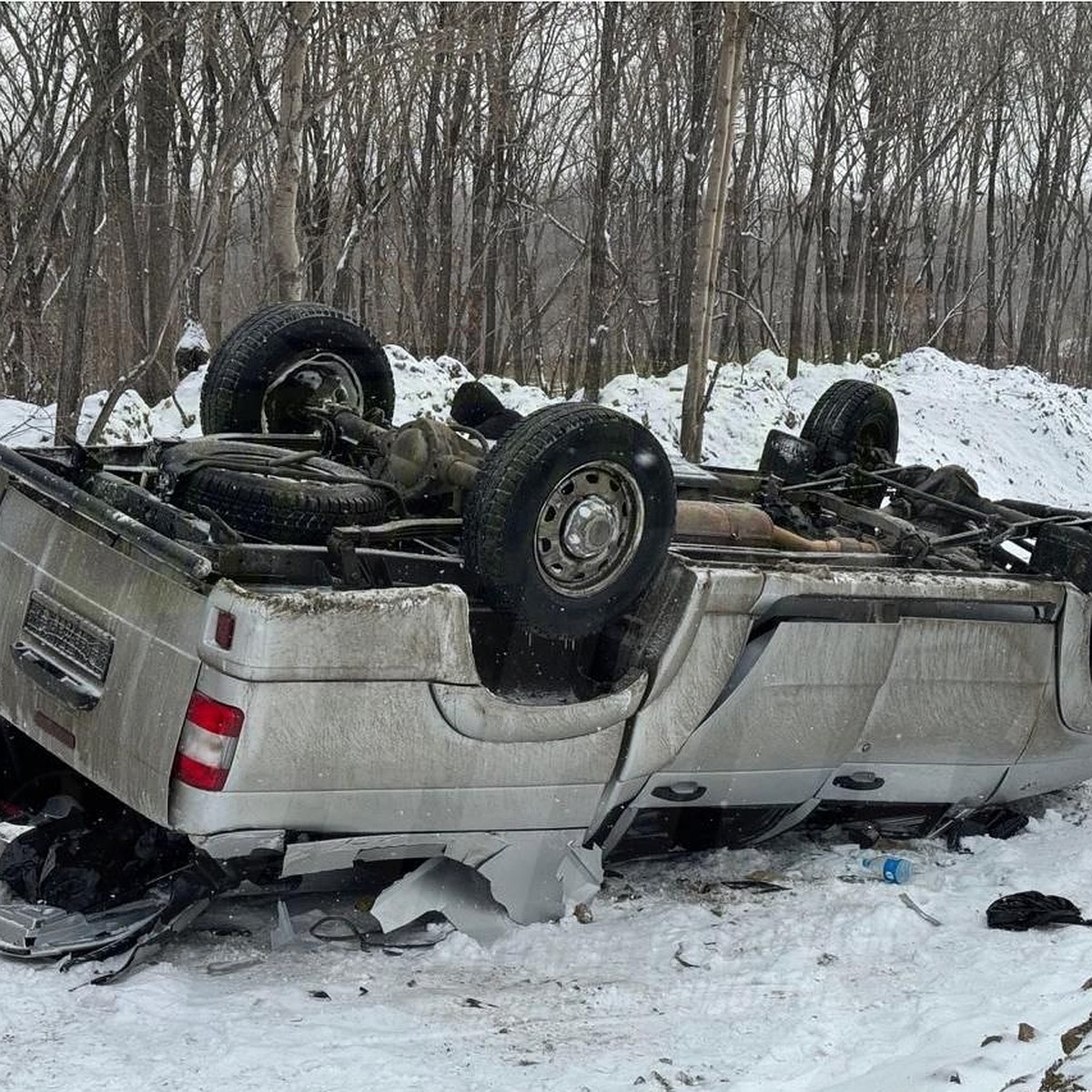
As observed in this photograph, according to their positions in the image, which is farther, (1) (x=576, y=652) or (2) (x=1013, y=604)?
(2) (x=1013, y=604)

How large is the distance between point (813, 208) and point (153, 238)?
1261 centimetres

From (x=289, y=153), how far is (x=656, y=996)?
9009mm

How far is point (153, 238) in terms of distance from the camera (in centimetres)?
1538

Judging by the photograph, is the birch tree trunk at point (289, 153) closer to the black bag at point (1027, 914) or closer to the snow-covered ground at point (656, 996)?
the snow-covered ground at point (656, 996)

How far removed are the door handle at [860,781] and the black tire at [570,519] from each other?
1.08m

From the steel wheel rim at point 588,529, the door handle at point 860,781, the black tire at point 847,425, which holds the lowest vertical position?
the door handle at point 860,781

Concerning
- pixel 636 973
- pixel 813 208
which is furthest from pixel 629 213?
pixel 636 973

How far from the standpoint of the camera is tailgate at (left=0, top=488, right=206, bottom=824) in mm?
3242

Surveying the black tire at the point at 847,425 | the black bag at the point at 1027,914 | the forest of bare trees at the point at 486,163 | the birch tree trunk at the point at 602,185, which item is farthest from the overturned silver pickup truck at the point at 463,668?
the birch tree trunk at the point at 602,185

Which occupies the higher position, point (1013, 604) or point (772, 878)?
point (1013, 604)

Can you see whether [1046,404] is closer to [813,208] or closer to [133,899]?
[813,208]

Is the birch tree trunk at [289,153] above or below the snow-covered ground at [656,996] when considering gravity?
above

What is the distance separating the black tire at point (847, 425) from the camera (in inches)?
239

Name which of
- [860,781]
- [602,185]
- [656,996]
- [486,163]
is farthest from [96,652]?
[486,163]
